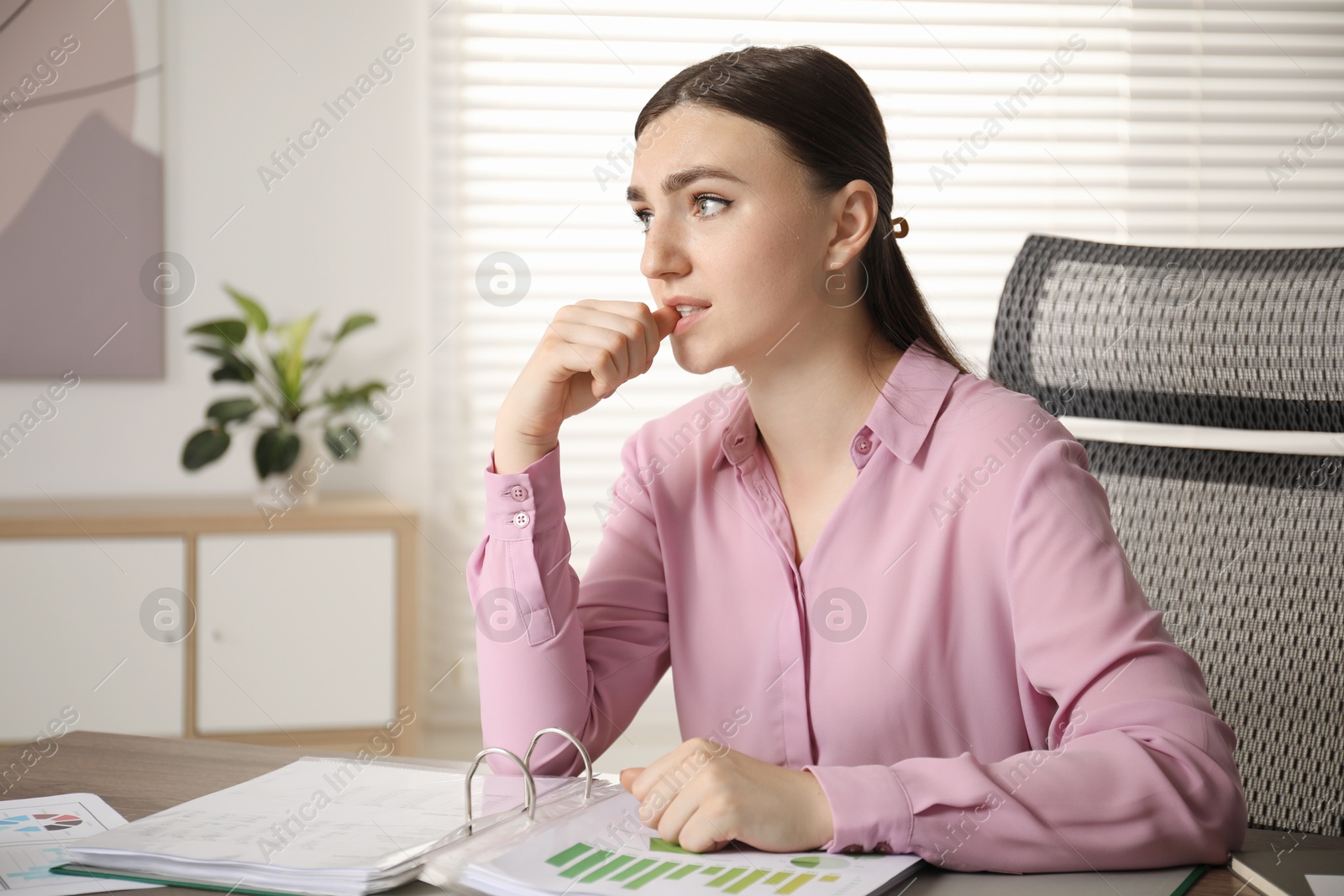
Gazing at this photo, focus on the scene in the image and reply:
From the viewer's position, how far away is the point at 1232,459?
1248mm

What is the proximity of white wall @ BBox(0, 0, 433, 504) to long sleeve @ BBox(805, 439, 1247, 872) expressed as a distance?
2.33 meters

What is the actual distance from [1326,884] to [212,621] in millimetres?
2345

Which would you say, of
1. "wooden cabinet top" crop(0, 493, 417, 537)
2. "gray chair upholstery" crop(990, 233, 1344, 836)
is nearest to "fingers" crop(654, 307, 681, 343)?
"gray chair upholstery" crop(990, 233, 1344, 836)

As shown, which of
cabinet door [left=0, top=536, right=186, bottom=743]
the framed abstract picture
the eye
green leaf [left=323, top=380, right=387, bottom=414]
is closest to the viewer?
the eye

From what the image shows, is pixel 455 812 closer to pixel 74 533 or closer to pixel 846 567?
pixel 846 567

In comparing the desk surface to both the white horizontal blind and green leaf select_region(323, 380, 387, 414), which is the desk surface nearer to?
green leaf select_region(323, 380, 387, 414)

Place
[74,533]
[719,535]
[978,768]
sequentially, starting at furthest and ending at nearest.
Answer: [74,533] → [719,535] → [978,768]

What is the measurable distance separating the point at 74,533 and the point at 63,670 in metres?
0.31

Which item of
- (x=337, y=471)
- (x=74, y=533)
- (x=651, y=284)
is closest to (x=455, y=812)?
(x=651, y=284)

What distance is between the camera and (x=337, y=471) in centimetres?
300

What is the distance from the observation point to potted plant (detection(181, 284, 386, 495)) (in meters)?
2.69

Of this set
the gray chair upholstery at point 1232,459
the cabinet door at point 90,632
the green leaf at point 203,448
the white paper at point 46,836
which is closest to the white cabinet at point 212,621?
the cabinet door at point 90,632

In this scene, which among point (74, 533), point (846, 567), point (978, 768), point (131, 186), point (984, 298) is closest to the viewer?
point (978, 768)

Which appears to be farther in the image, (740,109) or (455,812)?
(740,109)
